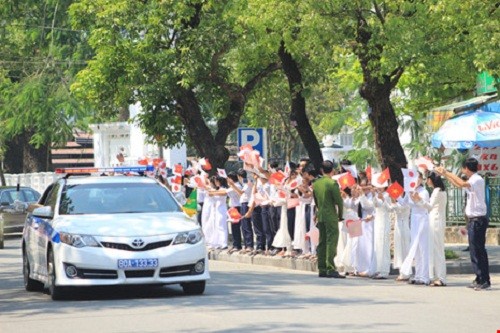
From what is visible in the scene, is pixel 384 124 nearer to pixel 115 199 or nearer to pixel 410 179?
pixel 410 179

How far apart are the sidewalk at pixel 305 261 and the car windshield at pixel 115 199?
19.1ft

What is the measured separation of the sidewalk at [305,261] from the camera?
23.1 meters

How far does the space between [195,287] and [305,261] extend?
688cm

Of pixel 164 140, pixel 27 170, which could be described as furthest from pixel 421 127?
pixel 27 170

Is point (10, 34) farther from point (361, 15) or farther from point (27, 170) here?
point (361, 15)

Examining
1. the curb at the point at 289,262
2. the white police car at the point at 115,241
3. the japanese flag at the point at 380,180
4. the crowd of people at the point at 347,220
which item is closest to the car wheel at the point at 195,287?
the white police car at the point at 115,241

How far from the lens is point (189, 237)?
17.2m

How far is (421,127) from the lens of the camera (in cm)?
4253

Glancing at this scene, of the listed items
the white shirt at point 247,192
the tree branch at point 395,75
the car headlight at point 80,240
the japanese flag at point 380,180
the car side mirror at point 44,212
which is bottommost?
the car headlight at point 80,240

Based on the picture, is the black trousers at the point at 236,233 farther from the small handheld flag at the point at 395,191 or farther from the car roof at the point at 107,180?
the car roof at the point at 107,180

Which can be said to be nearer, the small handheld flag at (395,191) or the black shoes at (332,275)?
the small handheld flag at (395,191)

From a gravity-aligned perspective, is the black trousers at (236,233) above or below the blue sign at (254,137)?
below

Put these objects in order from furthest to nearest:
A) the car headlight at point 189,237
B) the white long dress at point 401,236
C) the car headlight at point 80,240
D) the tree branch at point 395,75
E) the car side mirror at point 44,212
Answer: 1. the tree branch at point 395,75
2. the white long dress at point 401,236
3. the car side mirror at point 44,212
4. the car headlight at point 189,237
5. the car headlight at point 80,240

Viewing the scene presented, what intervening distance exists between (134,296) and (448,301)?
13.3ft
